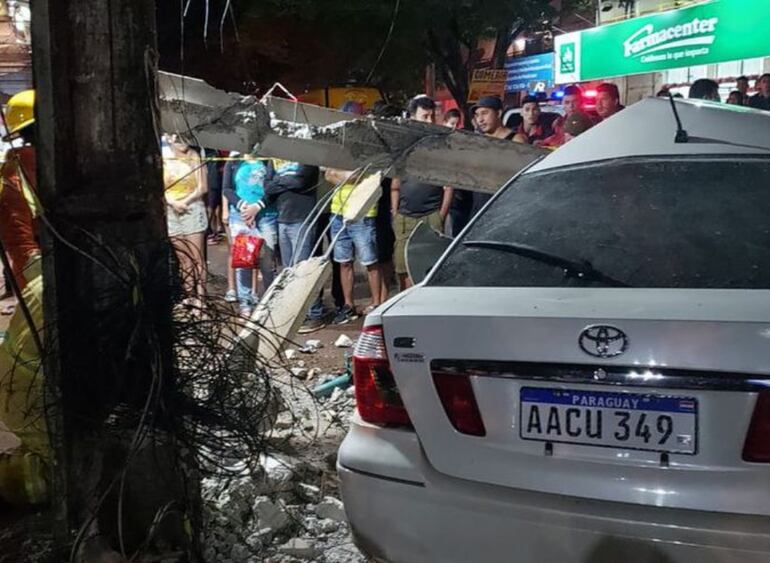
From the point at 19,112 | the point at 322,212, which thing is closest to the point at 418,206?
the point at 322,212

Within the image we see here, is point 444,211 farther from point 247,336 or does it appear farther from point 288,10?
point 288,10

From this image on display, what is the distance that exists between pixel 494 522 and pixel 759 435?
2.36 feet

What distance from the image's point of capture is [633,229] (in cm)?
283

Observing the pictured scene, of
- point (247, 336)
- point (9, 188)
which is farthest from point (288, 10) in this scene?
point (247, 336)

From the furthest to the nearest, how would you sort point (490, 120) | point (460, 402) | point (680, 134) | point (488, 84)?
point (488, 84) → point (490, 120) → point (680, 134) → point (460, 402)

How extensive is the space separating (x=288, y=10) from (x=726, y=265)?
18088 mm

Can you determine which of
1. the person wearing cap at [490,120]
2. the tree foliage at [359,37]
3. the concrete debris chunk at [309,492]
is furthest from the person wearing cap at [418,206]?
the tree foliage at [359,37]

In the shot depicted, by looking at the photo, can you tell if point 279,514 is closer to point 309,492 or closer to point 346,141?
point 309,492

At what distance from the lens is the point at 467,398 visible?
2410 mm

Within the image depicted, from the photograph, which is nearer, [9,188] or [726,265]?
[726,265]

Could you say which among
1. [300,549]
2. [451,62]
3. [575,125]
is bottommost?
[300,549]

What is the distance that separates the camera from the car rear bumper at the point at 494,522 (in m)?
2.09

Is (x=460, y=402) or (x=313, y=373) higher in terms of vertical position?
(x=460, y=402)

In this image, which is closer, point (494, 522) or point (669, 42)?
point (494, 522)
